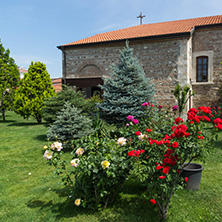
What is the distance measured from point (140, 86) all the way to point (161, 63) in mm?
5643

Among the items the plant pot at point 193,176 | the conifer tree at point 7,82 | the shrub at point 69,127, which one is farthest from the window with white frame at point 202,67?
the conifer tree at point 7,82

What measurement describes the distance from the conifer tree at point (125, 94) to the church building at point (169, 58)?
4.13 metres

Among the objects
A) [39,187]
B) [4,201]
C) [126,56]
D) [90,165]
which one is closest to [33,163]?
[39,187]

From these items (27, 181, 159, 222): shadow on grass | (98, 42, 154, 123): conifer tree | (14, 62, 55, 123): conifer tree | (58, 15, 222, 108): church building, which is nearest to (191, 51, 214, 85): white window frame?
(58, 15, 222, 108): church building

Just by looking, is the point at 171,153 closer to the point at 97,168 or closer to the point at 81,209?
the point at 97,168

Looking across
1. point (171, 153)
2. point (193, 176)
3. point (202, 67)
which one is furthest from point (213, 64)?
point (171, 153)

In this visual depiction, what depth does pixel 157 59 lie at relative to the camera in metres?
13.8

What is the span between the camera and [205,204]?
367 cm

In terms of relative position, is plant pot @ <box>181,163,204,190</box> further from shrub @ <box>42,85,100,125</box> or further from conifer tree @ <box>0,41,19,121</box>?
conifer tree @ <box>0,41,19,121</box>

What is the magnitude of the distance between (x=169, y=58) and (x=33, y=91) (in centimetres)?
946

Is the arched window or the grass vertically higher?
the arched window

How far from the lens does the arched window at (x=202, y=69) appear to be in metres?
14.6

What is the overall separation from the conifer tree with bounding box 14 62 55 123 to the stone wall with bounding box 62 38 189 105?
307 centimetres

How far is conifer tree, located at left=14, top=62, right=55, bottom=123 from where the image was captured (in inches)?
530
